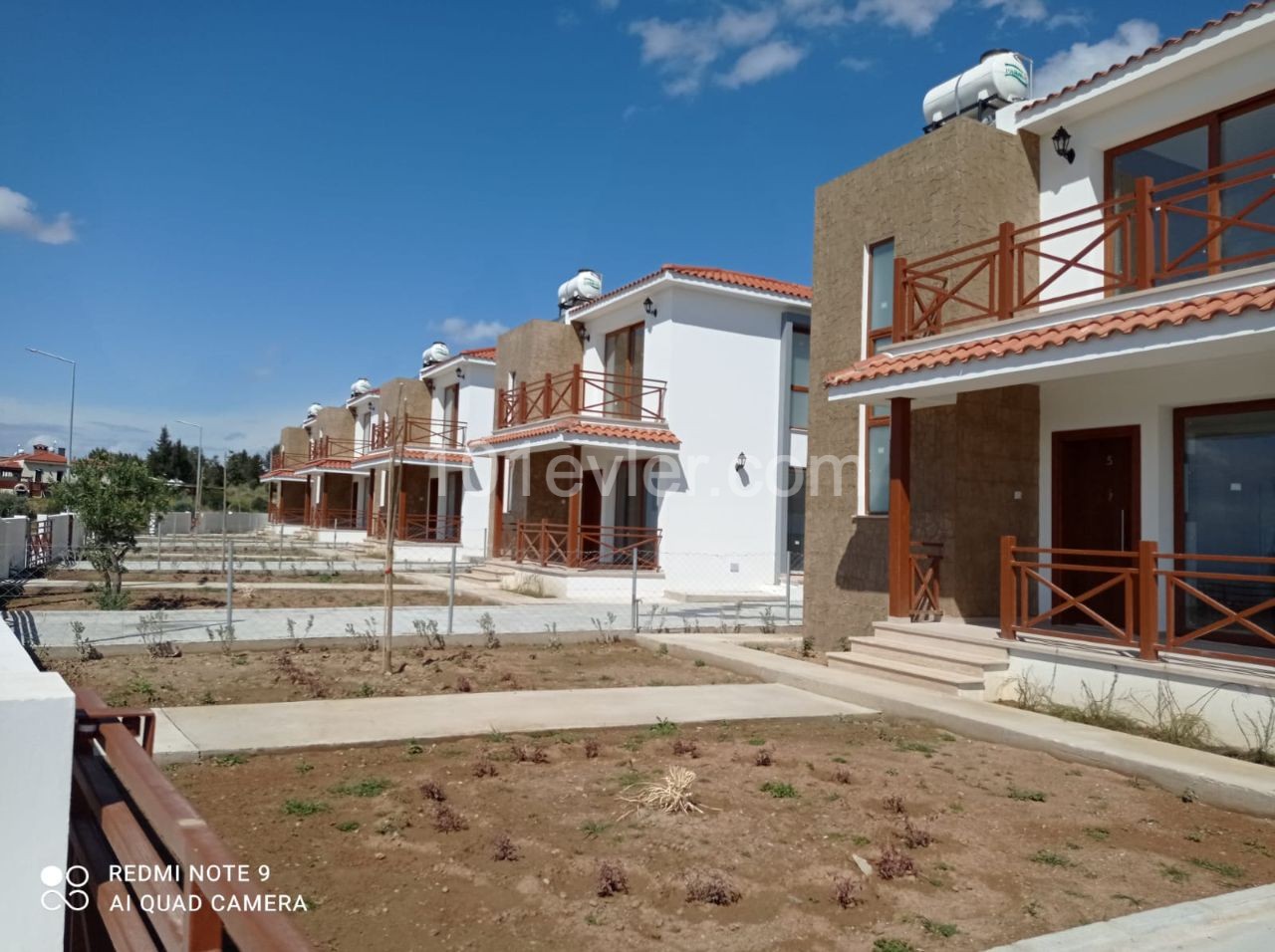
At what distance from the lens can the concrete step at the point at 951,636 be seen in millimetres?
9195

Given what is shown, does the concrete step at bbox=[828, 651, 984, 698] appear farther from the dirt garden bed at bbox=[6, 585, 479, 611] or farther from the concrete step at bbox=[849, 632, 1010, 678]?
the dirt garden bed at bbox=[6, 585, 479, 611]

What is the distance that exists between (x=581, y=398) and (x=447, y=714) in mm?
15083

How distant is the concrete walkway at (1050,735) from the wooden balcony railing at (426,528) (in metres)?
22.7

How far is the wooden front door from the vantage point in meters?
10.0

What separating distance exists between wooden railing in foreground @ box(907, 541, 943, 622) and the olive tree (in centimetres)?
1179

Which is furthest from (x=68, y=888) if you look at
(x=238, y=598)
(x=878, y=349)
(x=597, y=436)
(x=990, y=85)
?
(x=597, y=436)

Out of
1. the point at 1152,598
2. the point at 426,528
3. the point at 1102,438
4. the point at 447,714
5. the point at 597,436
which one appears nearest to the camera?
the point at 447,714

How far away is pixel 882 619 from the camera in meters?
11.5

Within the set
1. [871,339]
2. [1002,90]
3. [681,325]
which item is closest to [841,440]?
[871,339]

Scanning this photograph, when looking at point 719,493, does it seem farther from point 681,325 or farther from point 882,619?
point 882,619

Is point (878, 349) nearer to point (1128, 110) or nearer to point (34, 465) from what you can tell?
point (1128, 110)

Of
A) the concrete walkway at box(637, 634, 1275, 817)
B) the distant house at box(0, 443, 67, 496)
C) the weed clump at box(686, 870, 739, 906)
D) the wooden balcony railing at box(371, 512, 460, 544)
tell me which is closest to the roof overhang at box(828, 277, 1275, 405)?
the concrete walkway at box(637, 634, 1275, 817)

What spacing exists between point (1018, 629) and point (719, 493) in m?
12.1

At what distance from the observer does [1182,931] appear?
3.96 m
